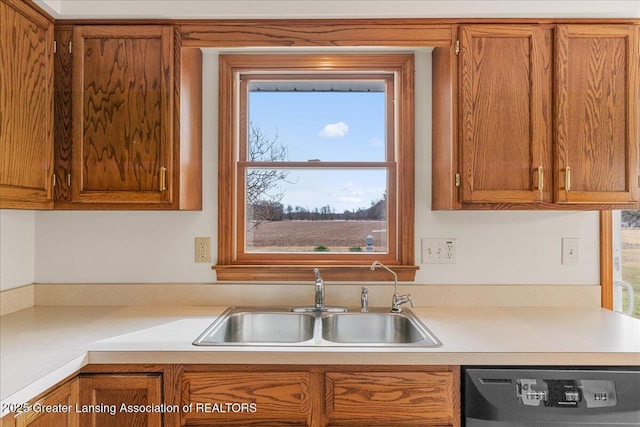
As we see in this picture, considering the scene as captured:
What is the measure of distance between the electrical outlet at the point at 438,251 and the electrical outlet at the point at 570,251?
0.51 meters

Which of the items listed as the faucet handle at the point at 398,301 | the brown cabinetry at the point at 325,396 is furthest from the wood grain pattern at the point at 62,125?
the faucet handle at the point at 398,301

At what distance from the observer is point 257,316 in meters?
1.94

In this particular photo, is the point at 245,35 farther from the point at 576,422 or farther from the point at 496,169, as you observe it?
the point at 576,422

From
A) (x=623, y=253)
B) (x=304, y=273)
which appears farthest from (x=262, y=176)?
(x=623, y=253)

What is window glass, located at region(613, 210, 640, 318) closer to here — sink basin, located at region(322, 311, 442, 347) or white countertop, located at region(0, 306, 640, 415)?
white countertop, located at region(0, 306, 640, 415)

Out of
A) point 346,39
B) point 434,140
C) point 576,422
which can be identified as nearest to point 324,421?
point 576,422

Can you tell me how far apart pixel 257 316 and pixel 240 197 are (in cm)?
59

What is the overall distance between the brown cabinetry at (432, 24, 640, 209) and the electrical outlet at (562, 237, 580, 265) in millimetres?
333

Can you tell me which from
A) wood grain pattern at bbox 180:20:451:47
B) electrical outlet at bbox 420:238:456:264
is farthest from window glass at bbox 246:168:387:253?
wood grain pattern at bbox 180:20:451:47

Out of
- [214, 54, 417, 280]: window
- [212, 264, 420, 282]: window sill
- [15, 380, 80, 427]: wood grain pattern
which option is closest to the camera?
[15, 380, 80, 427]: wood grain pattern

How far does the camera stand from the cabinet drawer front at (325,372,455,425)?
138 centimetres

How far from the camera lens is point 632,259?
209cm

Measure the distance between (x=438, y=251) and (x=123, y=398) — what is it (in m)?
1.42

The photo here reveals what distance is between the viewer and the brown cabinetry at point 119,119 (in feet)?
5.80
